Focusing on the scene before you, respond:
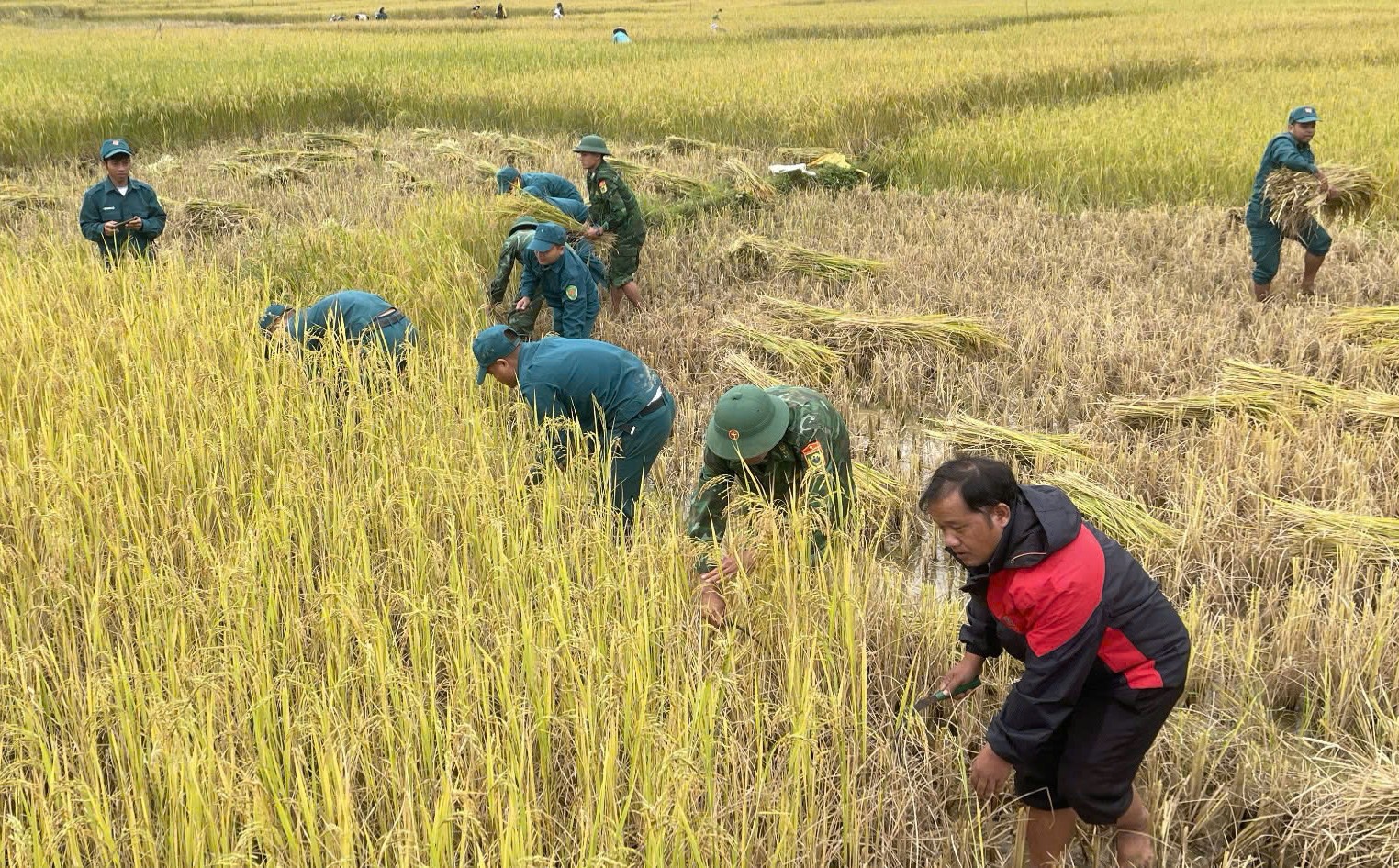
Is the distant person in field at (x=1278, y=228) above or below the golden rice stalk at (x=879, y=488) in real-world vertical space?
above

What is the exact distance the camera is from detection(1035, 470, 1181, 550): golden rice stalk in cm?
347

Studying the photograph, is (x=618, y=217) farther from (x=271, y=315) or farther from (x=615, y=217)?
(x=271, y=315)

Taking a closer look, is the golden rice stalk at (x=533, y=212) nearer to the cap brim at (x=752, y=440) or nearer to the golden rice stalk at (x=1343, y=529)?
the cap brim at (x=752, y=440)

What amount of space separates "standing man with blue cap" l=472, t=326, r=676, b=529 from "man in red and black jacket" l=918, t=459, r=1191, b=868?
189 cm

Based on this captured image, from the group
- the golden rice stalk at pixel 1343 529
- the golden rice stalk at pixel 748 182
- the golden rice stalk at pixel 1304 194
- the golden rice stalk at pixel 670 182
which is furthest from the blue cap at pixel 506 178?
the golden rice stalk at pixel 1343 529

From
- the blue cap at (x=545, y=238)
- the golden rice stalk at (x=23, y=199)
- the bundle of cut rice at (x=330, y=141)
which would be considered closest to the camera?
the blue cap at (x=545, y=238)

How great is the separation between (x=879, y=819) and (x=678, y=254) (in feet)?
19.2

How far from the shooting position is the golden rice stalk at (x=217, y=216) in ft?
26.8

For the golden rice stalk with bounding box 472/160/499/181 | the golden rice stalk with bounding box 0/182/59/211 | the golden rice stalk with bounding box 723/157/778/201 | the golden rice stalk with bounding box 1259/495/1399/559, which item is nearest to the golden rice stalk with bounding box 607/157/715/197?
the golden rice stalk with bounding box 723/157/778/201

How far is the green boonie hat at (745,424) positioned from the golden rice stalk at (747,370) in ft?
7.12

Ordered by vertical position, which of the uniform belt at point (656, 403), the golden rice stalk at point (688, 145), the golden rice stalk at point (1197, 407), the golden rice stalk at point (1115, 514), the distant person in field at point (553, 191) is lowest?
the golden rice stalk at point (1115, 514)

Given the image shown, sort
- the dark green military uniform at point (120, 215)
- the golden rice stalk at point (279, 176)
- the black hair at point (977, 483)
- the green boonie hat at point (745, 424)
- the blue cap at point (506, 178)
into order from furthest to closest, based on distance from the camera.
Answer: the golden rice stalk at point (279, 176), the blue cap at point (506, 178), the dark green military uniform at point (120, 215), the green boonie hat at point (745, 424), the black hair at point (977, 483)

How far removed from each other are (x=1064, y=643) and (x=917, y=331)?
12.2 feet

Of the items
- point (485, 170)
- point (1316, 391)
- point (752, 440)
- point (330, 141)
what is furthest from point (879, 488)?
point (330, 141)
